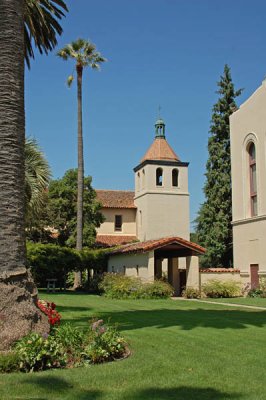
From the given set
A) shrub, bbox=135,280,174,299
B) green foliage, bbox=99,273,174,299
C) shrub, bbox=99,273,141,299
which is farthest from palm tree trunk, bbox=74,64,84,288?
shrub, bbox=135,280,174,299

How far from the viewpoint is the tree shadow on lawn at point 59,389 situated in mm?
6122

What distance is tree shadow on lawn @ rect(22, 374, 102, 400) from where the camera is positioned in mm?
6122

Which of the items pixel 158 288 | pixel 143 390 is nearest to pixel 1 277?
pixel 143 390

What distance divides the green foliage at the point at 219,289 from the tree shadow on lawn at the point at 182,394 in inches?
866

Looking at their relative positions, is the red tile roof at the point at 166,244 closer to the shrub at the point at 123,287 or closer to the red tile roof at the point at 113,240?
the shrub at the point at 123,287

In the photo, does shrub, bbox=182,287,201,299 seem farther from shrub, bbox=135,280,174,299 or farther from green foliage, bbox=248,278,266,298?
green foliage, bbox=248,278,266,298

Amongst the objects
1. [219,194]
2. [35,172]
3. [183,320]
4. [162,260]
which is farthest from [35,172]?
[219,194]

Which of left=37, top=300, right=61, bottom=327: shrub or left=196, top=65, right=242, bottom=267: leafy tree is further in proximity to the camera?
left=196, top=65, right=242, bottom=267: leafy tree

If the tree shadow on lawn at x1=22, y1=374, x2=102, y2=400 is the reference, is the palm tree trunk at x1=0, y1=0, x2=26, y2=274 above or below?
above

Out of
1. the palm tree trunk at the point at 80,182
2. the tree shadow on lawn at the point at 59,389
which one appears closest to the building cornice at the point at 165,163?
the palm tree trunk at the point at 80,182

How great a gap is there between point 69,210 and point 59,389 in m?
35.7

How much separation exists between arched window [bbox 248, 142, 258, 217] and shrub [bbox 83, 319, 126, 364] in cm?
2327

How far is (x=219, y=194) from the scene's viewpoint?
43.6 metres

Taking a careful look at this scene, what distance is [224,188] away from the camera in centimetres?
4344
